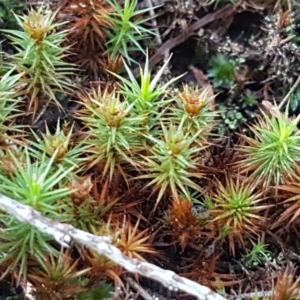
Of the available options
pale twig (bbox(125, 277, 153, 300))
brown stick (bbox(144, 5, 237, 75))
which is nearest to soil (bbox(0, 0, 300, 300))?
brown stick (bbox(144, 5, 237, 75))

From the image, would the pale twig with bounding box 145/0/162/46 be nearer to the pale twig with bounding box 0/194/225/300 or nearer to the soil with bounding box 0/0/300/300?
the soil with bounding box 0/0/300/300

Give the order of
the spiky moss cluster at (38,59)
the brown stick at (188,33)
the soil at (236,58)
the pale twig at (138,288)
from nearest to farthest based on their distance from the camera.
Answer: the pale twig at (138,288), the spiky moss cluster at (38,59), the soil at (236,58), the brown stick at (188,33)

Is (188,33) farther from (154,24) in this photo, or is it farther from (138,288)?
(138,288)

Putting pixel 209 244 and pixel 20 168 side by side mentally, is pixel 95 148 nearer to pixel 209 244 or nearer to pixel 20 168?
pixel 20 168

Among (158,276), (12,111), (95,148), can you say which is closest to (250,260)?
(158,276)

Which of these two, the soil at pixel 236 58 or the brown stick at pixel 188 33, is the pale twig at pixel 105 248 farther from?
the brown stick at pixel 188 33

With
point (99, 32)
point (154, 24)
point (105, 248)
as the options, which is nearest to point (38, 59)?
point (99, 32)

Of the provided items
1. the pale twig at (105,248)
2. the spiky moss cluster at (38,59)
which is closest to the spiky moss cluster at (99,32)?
the spiky moss cluster at (38,59)

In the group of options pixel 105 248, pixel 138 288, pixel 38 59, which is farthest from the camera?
pixel 38 59

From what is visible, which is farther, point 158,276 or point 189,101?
point 189,101
